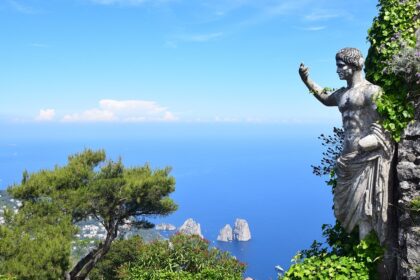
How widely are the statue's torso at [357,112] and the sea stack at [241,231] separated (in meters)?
85.0

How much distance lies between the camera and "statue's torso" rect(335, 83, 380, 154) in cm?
436

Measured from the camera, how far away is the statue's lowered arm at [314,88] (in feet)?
16.8

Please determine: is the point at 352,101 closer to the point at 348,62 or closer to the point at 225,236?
the point at 348,62

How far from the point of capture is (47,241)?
996cm

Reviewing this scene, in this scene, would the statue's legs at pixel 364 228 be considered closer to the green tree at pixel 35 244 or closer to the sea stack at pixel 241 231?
the green tree at pixel 35 244

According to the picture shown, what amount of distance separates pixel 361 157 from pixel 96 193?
10.1 m

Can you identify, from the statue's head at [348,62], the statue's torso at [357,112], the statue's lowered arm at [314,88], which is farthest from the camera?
the statue's lowered arm at [314,88]

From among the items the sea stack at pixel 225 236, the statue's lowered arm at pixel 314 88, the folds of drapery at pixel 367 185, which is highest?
the statue's lowered arm at pixel 314 88

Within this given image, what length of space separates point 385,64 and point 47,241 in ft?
30.2

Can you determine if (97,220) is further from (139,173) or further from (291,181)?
(291,181)

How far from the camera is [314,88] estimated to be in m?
5.24

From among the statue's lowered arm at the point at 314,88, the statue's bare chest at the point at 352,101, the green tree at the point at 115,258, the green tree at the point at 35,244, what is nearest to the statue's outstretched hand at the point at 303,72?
the statue's lowered arm at the point at 314,88

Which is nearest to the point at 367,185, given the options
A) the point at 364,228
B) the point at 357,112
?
the point at 364,228

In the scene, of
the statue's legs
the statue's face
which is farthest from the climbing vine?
the statue's legs
